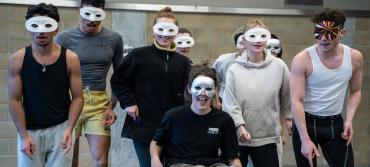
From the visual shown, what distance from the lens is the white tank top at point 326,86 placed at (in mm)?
3084

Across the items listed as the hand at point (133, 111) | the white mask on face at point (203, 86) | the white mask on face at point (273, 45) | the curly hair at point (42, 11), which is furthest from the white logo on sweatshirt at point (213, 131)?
the white mask on face at point (273, 45)

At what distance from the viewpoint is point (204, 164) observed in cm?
297

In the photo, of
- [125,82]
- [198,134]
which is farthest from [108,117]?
[198,134]

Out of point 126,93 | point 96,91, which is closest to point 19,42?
point 96,91

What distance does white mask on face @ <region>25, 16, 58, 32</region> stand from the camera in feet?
9.94

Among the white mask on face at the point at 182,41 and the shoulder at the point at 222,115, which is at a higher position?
the white mask on face at the point at 182,41

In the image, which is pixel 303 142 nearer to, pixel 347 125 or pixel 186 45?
pixel 347 125

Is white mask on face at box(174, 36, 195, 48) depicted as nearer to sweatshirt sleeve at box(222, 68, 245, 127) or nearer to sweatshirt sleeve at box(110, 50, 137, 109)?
sweatshirt sleeve at box(110, 50, 137, 109)

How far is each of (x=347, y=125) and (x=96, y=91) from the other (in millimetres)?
1716

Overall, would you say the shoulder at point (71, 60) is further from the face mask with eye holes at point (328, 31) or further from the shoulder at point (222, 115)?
the face mask with eye holes at point (328, 31)

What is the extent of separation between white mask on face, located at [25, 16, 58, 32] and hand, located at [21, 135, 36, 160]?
24.3 inches

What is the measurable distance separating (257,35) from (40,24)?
52.0 inches

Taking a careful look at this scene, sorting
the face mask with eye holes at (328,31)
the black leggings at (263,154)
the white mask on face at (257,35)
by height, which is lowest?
the black leggings at (263,154)

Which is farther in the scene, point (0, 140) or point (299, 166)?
point (0, 140)
